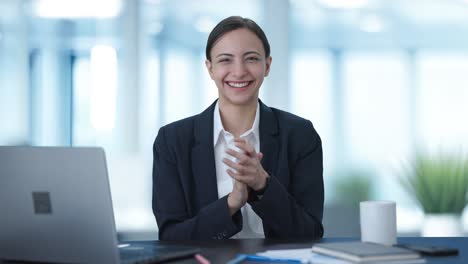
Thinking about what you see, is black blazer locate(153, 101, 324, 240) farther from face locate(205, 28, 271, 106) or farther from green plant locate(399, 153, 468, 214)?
green plant locate(399, 153, 468, 214)

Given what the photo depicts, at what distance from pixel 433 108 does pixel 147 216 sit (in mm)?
1872

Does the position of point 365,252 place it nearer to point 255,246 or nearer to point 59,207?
point 255,246

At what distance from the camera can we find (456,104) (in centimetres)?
437

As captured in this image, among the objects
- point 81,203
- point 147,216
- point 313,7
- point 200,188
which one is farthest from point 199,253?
point 313,7

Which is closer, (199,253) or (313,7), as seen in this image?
(199,253)

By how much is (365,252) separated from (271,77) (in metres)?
2.88

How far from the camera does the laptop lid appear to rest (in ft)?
4.83

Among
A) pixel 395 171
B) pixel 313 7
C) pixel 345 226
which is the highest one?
pixel 313 7

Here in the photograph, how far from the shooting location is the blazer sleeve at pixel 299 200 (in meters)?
2.01

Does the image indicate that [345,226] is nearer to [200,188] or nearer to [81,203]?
[200,188]

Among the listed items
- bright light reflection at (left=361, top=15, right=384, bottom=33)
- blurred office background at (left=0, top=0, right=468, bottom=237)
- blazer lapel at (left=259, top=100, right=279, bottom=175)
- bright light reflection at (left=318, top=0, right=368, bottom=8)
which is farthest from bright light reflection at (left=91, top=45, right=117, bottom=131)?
blazer lapel at (left=259, top=100, right=279, bottom=175)

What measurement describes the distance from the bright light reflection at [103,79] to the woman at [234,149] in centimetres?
213

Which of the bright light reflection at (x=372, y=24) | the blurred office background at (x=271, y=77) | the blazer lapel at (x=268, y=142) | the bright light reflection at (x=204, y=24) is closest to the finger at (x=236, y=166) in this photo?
the blazer lapel at (x=268, y=142)

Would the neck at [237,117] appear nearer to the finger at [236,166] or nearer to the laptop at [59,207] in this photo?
the finger at [236,166]
